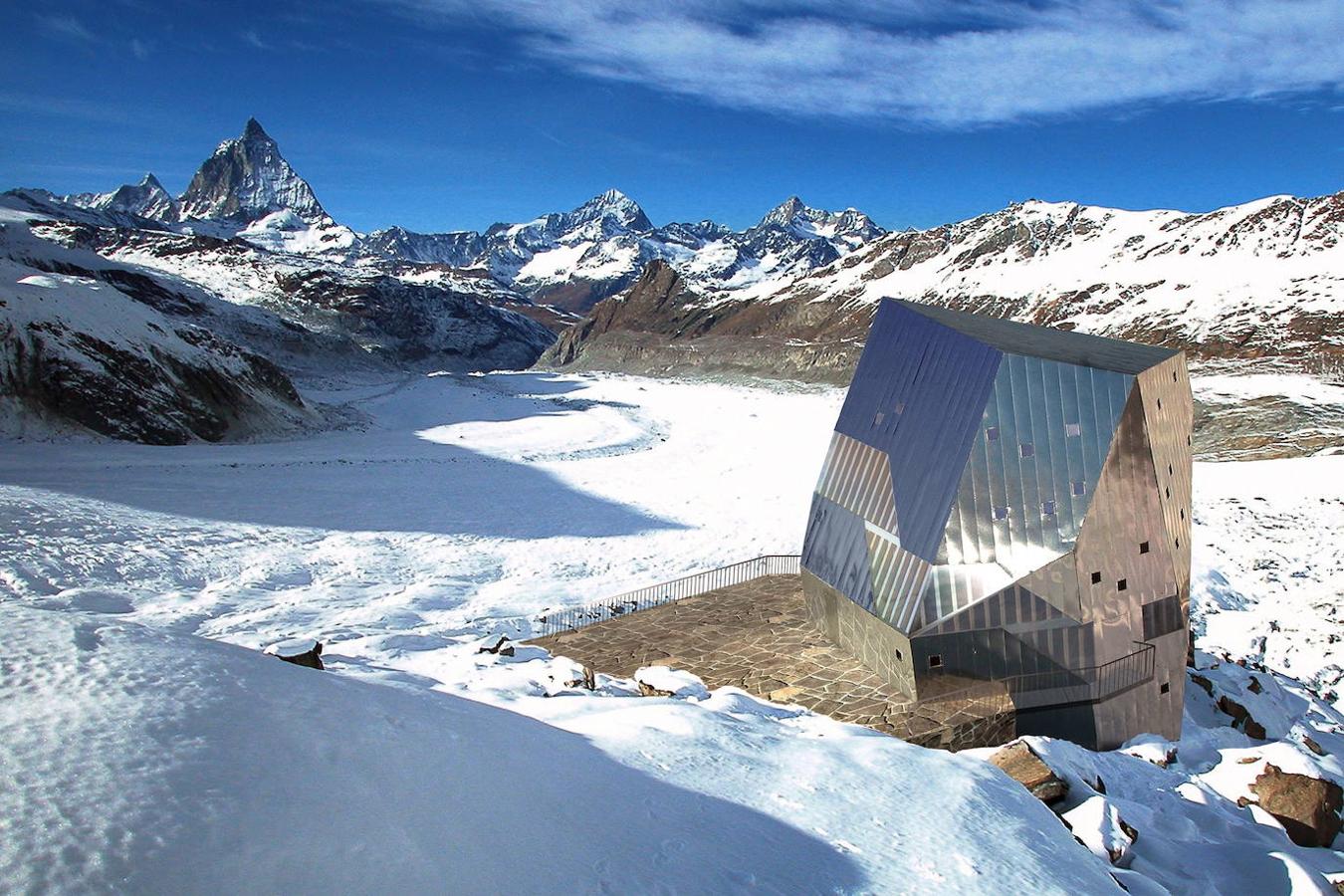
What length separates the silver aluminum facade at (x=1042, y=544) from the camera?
10969 mm

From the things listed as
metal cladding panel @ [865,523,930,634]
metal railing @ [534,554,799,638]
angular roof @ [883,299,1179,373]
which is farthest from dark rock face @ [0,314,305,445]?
angular roof @ [883,299,1179,373]

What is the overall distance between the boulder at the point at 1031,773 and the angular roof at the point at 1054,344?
17.4ft

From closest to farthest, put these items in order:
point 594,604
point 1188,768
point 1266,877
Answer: point 1266,877
point 1188,768
point 594,604

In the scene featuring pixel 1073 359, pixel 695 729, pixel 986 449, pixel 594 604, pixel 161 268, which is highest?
pixel 161 268

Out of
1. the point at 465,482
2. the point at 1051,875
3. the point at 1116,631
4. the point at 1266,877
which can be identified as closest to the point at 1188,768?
the point at 1116,631

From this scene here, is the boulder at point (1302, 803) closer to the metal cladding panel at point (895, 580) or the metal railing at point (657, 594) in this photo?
the metal cladding panel at point (895, 580)

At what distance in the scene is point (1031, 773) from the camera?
8.74 metres

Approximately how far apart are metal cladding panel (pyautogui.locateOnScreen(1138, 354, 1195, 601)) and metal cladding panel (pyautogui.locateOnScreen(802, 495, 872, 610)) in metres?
4.32

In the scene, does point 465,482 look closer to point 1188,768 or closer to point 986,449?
point 986,449

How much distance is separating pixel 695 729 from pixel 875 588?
449 centimetres

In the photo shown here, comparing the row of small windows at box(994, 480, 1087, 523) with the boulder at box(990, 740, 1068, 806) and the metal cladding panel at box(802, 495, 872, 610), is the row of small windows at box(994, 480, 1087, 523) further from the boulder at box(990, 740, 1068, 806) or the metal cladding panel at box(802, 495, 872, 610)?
the boulder at box(990, 740, 1068, 806)

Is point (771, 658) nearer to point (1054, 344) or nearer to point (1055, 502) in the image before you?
point (1055, 502)

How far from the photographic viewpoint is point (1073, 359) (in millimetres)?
11414

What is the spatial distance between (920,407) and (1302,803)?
256 inches
